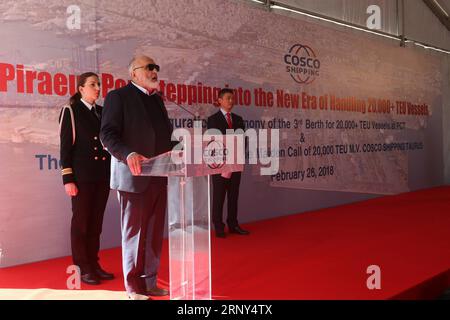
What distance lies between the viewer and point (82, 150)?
340cm

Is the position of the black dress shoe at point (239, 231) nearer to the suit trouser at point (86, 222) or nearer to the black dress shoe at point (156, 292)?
the suit trouser at point (86, 222)

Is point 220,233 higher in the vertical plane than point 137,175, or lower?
lower

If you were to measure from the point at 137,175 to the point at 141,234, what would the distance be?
0.35 metres

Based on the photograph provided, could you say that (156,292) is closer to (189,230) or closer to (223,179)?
(189,230)

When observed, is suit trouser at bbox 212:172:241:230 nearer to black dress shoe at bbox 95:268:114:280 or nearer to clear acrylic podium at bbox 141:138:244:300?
black dress shoe at bbox 95:268:114:280

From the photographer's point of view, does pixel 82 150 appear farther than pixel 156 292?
Yes

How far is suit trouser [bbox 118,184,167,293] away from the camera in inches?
108

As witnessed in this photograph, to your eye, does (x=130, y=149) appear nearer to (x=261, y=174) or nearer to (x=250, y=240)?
(x=250, y=240)

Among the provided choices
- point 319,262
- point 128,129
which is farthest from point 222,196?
point 128,129

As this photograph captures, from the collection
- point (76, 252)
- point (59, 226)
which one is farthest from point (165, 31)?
point (76, 252)

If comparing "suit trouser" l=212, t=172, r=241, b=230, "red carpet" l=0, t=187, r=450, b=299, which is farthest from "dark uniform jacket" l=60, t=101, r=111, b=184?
"suit trouser" l=212, t=172, r=241, b=230

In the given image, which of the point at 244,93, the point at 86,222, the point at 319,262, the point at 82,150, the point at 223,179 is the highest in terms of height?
the point at 244,93

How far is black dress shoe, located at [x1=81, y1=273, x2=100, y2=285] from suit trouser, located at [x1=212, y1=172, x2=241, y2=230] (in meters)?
1.69
